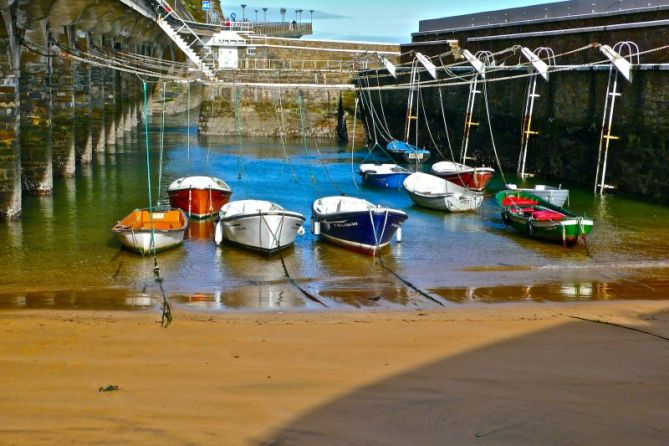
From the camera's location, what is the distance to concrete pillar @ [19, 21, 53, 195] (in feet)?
89.7

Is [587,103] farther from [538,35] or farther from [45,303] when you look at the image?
[45,303]

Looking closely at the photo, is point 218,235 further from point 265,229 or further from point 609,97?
point 609,97

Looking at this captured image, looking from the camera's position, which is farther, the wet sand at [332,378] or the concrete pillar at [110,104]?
the concrete pillar at [110,104]

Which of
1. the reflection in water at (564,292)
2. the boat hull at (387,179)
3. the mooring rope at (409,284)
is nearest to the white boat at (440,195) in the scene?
the boat hull at (387,179)

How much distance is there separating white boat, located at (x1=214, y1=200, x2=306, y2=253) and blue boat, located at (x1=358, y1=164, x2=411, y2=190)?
12.1 meters

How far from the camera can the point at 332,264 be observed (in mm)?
20156

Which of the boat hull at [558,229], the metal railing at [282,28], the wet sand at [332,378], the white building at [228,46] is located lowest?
the wet sand at [332,378]

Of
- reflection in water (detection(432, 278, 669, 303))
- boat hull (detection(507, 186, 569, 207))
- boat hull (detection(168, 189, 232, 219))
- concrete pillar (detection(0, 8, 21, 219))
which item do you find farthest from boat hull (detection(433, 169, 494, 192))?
concrete pillar (detection(0, 8, 21, 219))

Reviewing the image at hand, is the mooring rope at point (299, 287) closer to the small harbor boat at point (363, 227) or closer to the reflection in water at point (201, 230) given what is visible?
the small harbor boat at point (363, 227)

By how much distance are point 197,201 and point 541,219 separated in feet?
30.3

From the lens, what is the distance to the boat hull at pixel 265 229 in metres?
20.5

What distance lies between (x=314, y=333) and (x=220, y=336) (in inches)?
54.1

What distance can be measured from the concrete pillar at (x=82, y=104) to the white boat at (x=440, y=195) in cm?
1267

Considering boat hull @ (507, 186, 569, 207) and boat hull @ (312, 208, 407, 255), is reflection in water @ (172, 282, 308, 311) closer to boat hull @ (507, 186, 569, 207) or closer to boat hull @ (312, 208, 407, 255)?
boat hull @ (312, 208, 407, 255)
